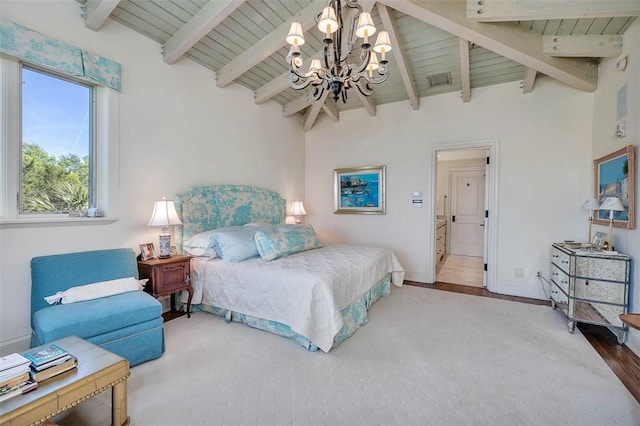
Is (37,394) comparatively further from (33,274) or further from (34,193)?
(34,193)

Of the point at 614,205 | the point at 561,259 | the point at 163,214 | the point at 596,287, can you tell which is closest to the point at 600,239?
the point at 561,259

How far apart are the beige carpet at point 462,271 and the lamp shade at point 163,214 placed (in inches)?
160

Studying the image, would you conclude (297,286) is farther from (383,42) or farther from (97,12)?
(97,12)

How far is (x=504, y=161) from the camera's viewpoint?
13.5 feet

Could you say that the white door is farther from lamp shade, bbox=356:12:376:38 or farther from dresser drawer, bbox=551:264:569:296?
lamp shade, bbox=356:12:376:38

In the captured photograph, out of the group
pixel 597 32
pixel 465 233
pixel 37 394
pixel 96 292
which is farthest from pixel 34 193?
pixel 465 233

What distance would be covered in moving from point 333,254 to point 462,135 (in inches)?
107

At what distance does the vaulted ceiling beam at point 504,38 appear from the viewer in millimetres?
2660

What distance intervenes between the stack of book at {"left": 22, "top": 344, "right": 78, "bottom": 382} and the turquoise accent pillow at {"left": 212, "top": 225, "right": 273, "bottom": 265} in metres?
1.59

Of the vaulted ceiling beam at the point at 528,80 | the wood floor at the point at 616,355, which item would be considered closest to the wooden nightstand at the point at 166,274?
the wood floor at the point at 616,355

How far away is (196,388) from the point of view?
1.96 meters

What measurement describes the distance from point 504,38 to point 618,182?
1802 millimetres

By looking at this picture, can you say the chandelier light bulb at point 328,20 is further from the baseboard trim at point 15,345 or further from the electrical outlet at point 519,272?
the electrical outlet at point 519,272

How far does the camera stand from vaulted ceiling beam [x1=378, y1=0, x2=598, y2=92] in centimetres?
266
